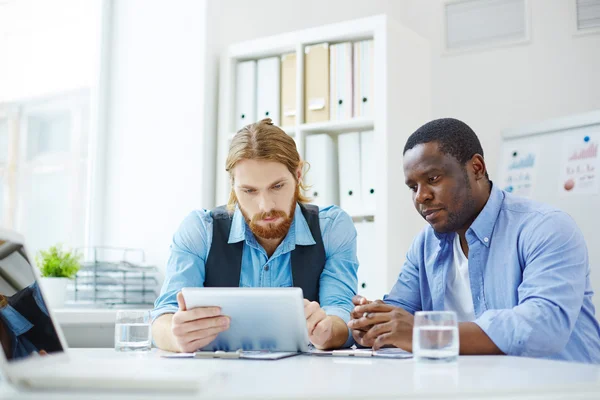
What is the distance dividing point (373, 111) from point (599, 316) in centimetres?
129

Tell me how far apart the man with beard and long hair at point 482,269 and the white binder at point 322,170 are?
0.98m

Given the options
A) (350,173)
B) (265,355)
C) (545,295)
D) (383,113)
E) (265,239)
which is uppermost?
(383,113)

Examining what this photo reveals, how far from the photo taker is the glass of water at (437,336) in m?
1.06

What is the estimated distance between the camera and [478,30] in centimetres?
371

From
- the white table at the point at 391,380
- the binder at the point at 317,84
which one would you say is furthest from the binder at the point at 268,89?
the white table at the point at 391,380

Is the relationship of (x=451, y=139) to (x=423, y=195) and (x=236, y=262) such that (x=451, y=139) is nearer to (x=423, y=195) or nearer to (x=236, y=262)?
(x=423, y=195)

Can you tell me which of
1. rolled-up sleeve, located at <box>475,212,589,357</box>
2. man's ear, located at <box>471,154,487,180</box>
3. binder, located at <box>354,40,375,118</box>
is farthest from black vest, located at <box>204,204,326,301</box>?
binder, located at <box>354,40,375,118</box>

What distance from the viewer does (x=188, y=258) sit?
1810mm

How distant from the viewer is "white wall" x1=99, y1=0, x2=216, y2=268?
3008 millimetres

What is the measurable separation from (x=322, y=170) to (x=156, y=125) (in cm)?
82

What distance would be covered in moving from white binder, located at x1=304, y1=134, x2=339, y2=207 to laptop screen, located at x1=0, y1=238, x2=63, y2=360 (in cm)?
189

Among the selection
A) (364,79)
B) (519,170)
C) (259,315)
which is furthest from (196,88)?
(259,315)

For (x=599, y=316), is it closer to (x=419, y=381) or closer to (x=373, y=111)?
(x=373, y=111)

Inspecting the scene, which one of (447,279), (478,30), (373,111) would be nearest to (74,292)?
(373,111)
